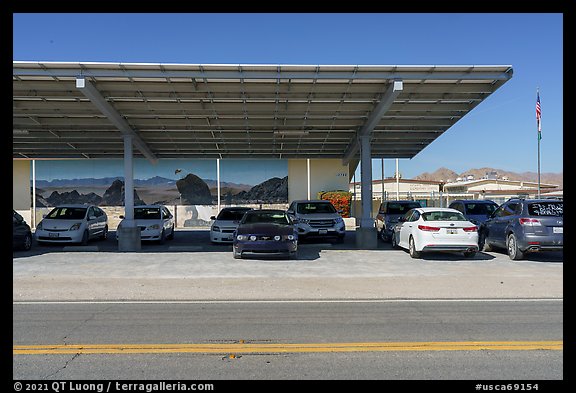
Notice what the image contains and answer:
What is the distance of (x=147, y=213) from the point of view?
19812mm

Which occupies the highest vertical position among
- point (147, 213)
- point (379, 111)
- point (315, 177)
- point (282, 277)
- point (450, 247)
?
point (379, 111)

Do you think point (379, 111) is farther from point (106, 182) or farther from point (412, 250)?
point (106, 182)

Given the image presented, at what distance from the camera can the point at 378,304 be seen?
854 centimetres

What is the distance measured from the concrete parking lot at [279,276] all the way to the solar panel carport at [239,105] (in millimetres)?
3221

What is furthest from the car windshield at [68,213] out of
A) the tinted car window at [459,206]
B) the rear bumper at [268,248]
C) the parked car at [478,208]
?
the parked car at [478,208]

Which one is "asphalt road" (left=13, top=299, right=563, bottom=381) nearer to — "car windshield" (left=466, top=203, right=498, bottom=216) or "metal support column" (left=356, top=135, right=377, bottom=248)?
"metal support column" (left=356, top=135, right=377, bottom=248)

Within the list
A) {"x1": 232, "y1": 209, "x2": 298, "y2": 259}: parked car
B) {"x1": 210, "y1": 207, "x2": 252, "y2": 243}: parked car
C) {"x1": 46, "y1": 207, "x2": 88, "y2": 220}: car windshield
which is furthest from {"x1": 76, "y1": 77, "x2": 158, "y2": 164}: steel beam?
{"x1": 232, "y1": 209, "x2": 298, "y2": 259}: parked car

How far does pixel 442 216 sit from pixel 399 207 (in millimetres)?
6584

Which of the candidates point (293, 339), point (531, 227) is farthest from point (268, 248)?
point (293, 339)

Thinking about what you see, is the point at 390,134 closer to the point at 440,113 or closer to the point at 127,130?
the point at 440,113

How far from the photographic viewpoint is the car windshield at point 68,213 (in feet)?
59.9

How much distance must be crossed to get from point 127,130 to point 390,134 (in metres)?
10.3

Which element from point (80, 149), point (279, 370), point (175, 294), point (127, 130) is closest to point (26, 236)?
point (127, 130)
